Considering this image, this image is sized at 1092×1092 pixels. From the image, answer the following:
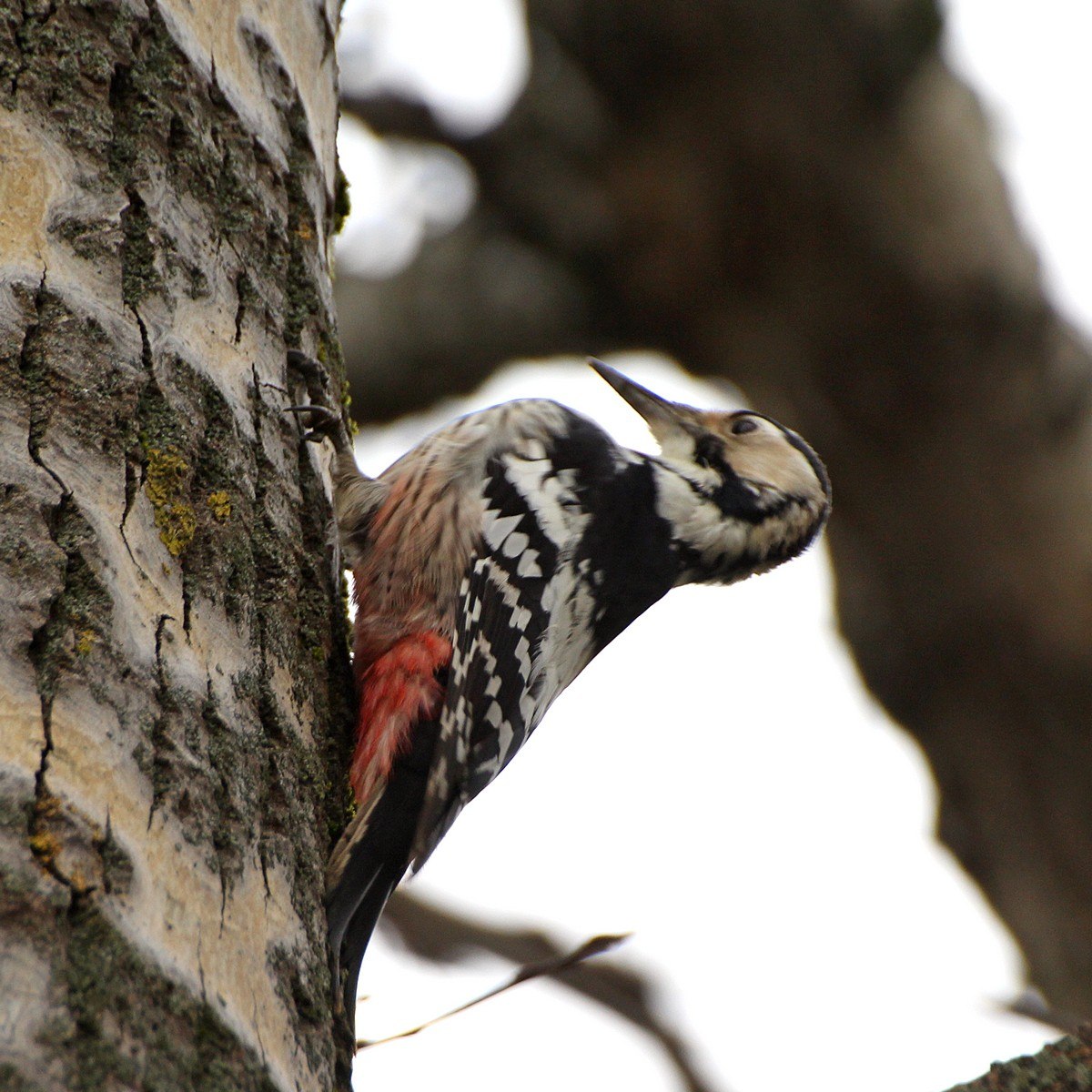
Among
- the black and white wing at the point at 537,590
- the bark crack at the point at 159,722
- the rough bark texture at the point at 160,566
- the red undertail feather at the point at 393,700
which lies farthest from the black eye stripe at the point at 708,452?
the bark crack at the point at 159,722

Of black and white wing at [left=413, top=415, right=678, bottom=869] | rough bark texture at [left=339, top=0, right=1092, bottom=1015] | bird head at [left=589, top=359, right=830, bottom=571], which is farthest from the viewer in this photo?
rough bark texture at [left=339, top=0, right=1092, bottom=1015]

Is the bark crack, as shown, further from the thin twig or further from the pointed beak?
the pointed beak

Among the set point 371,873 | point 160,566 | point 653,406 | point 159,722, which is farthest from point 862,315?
point 159,722

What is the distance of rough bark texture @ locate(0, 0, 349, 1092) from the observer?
1226 millimetres

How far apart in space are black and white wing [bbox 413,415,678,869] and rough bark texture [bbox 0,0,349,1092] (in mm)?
462

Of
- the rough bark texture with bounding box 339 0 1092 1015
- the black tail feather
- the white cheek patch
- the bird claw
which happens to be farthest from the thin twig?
the rough bark texture with bounding box 339 0 1092 1015

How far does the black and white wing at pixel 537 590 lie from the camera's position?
2.59 metres

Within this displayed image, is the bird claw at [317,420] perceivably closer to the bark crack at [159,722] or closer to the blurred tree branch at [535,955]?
the bark crack at [159,722]

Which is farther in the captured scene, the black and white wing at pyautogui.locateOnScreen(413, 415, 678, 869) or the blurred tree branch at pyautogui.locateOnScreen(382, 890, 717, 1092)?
the blurred tree branch at pyautogui.locateOnScreen(382, 890, 717, 1092)

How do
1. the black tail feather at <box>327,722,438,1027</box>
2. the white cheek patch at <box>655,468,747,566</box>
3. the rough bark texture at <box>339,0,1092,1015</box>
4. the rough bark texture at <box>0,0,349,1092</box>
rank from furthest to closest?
the rough bark texture at <box>339,0,1092,1015</box>, the white cheek patch at <box>655,468,747,566</box>, the black tail feather at <box>327,722,438,1027</box>, the rough bark texture at <box>0,0,349,1092</box>

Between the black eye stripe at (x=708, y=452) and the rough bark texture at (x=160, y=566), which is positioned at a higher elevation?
the rough bark texture at (x=160, y=566)

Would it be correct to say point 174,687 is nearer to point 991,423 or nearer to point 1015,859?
point 991,423

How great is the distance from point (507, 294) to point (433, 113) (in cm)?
75

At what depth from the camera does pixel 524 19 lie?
5.06m
